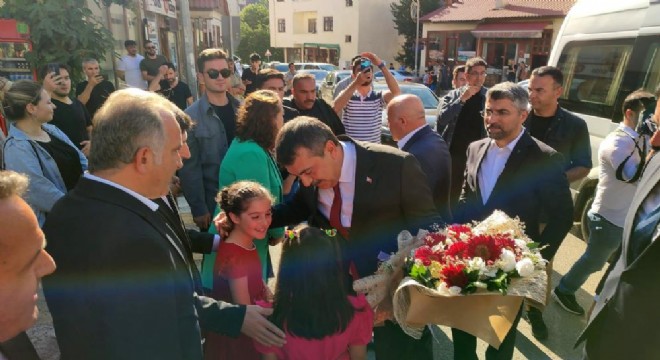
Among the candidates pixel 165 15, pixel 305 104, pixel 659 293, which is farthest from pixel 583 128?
pixel 165 15

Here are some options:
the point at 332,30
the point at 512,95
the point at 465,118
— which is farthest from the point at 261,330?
the point at 332,30

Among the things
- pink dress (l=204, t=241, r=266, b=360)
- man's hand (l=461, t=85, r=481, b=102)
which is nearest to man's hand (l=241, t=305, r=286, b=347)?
pink dress (l=204, t=241, r=266, b=360)

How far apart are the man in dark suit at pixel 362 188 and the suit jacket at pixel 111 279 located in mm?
1062

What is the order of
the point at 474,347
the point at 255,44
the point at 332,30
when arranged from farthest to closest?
the point at 255,44 < the point at 332,30 < the point at 474,347

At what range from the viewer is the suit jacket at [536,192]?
9.61 ft

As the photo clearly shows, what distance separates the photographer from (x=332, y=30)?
47750 mm

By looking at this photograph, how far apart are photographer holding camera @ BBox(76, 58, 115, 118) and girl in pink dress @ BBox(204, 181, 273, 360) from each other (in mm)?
4526

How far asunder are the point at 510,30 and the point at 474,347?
95.4 feet

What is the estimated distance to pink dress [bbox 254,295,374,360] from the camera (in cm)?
217

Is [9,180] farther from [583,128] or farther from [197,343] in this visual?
[583,128]

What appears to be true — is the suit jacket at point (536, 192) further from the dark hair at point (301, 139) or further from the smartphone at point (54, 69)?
the smartphone at point (54, 69)

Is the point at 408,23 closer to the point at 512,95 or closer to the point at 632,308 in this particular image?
the point at 512,95

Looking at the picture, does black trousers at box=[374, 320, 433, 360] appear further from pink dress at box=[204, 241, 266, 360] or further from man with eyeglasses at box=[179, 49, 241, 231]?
man with eyeglasses at box=[179, 49, 241, 231]

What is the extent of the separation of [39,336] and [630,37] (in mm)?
5929
